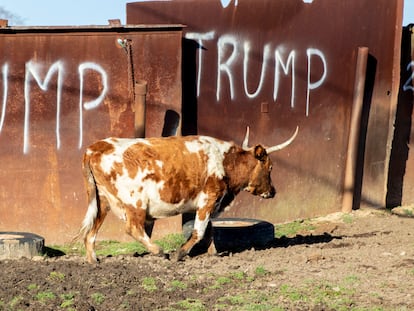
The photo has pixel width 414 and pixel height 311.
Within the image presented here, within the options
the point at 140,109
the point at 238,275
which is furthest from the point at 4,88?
the point at 238,275

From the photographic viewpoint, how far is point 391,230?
11.0 m

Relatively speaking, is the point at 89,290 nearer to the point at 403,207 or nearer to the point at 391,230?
the point at 391,230

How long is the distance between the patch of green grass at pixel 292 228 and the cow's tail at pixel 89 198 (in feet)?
9.68

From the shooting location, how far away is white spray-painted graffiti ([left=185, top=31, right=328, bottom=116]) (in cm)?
A: 1072

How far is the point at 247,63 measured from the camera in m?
11.1

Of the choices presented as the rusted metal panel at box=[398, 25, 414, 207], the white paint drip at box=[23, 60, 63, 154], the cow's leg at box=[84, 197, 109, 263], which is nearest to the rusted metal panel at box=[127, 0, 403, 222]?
the rusted metal panel at box=[398, 25, 414, 207]

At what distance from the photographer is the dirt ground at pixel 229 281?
6.88 metres

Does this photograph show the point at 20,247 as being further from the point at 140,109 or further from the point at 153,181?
the point at 140,109

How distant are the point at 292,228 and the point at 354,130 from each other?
1.75 meters

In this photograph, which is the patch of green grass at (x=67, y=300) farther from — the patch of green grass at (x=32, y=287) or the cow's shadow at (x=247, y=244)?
the cow's shadow at (x=247, y=244)

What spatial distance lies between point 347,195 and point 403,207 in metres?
1.25

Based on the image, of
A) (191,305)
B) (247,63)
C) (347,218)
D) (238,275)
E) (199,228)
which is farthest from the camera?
(347,218)

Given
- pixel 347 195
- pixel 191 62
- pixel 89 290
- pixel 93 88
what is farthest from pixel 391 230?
pixel 89 290

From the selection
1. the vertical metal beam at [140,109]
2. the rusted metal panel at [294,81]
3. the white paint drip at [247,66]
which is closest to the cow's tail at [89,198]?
the vertical metal beam at [140,109]
